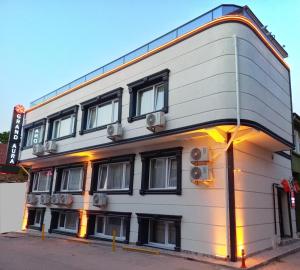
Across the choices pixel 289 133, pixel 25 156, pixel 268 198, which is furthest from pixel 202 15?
pixel 25 156

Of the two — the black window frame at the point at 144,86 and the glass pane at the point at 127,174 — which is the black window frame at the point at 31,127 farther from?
the black window frame at the point at 144,86

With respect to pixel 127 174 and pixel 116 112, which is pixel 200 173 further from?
pixel 116 112

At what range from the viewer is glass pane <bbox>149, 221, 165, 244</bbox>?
36.5ft

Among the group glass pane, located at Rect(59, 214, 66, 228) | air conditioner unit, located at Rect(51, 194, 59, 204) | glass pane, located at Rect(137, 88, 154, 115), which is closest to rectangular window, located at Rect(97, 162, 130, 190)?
glass pane, located at Rect(137, 88, 154, 115)

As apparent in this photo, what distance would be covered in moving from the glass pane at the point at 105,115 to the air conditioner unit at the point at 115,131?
131cm

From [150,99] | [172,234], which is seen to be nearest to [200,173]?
[172,234]

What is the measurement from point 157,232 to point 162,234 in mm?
268

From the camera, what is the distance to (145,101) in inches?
495

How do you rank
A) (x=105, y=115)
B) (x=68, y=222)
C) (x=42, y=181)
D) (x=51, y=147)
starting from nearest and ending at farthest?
1. (x=105, y=115)
2. (x=68, y=222)
3. (x=51, y=147)
4. (x=42, y=181)

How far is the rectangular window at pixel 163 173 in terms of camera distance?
36.6ft

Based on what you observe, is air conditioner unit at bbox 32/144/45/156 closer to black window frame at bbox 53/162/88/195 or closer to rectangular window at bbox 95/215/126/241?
black window frame at bbox 53/162/88/195

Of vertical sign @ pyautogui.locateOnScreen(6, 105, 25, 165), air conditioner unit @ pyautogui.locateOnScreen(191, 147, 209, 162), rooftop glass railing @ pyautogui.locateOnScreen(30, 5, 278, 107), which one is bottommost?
air conditioner unit @ pyautogui.locateOnScreen(191, 147, 209, 162)

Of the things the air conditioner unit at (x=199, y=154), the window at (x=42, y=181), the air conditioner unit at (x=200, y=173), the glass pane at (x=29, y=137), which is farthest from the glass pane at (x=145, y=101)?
the glass pane at (x=29, y=137)

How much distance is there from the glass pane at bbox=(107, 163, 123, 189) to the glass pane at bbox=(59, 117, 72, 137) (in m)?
3.86
